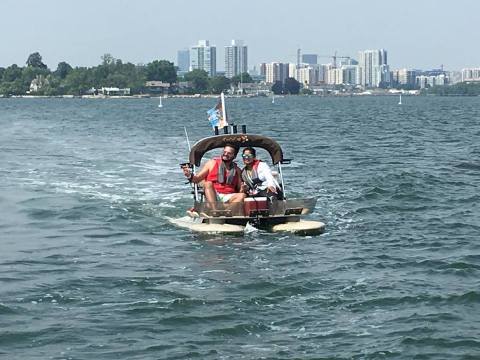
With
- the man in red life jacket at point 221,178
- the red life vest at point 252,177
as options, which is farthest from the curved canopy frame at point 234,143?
the red life vest at point 252,177

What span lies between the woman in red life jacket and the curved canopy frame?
84cm

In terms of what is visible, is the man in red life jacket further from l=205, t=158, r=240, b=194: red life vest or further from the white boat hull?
the white boat hull

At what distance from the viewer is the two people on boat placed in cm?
2102

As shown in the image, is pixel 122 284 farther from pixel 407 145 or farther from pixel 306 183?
pixel 407 145

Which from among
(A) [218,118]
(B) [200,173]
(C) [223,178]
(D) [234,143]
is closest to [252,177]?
(C) [223,178]

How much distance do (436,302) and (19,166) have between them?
23668 mm

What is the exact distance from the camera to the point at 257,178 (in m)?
21.3

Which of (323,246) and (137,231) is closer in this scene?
(323,246)

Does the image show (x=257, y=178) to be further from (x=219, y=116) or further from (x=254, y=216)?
(x=219, y=116)

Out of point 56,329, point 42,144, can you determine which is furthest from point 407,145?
point 56,329

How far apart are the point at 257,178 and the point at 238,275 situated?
5.29 meters

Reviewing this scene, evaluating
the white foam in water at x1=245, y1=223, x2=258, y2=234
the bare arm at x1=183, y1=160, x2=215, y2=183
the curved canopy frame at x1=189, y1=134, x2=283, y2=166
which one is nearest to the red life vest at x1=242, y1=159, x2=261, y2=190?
the bare arm at x1=183, y1=160, x2=215, y2=183

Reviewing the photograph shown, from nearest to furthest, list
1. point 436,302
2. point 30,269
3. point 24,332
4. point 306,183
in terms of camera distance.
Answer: point 24,332, point 436,302, point 30,269, point 306,183

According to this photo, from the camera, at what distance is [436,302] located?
1431cm
